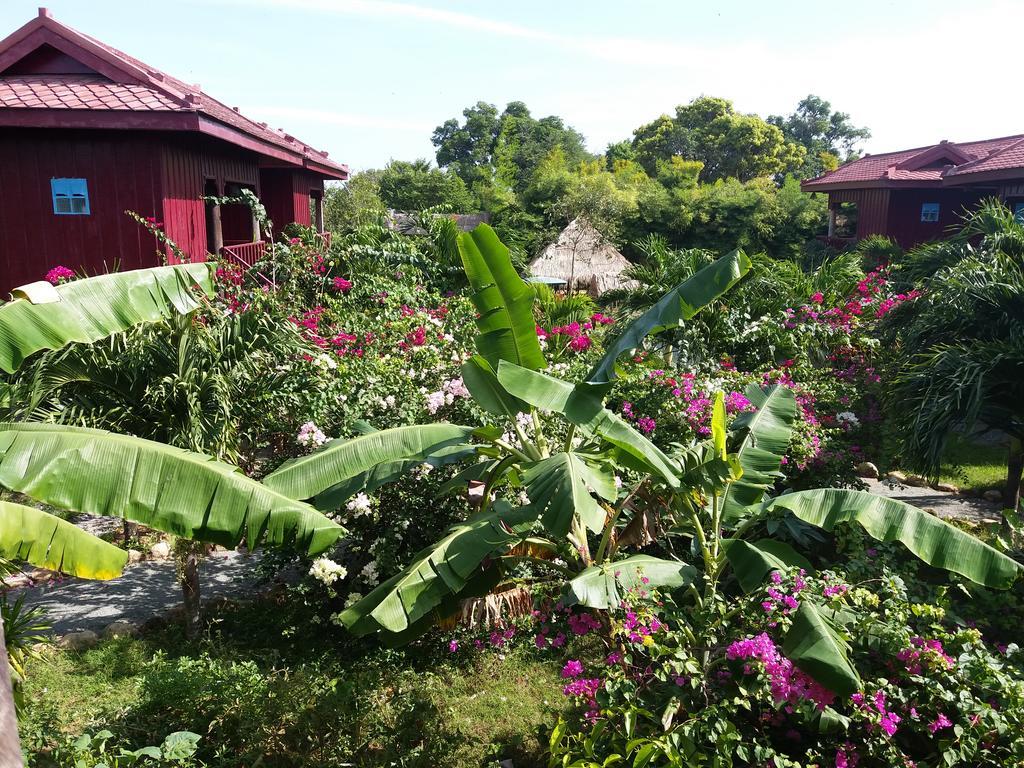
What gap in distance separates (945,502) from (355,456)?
7039 millimetres

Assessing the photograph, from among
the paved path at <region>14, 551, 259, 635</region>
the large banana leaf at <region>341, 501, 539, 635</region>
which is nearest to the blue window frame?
the paved path at <region>14, 551, 259, 635</region>

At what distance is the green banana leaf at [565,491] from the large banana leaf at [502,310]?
109 cm

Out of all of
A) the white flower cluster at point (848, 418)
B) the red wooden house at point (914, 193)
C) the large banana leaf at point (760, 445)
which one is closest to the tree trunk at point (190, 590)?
the large banana leaf at point (760, 445)

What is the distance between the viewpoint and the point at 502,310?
499cm

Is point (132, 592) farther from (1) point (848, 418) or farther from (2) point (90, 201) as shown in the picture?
(1) point (848, 418)

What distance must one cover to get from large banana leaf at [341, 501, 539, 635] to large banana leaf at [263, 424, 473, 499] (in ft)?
1.97

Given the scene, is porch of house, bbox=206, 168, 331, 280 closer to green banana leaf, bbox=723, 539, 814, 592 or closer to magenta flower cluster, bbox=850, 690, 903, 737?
green banana leaf, bbox=723, 539, 814, 592

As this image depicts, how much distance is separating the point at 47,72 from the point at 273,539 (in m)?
9.88

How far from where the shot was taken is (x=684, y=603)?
16.0 feet

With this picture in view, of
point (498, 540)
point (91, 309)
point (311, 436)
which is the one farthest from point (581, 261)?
point (91, 309)

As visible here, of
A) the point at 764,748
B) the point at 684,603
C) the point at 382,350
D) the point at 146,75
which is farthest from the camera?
the point at 146,75

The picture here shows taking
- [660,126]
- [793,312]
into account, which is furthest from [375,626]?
[660,126]

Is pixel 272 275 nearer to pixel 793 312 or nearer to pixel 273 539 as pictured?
pixel 793 312

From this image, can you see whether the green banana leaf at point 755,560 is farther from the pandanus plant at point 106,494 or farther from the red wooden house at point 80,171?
the red wooden house at point 80,171
